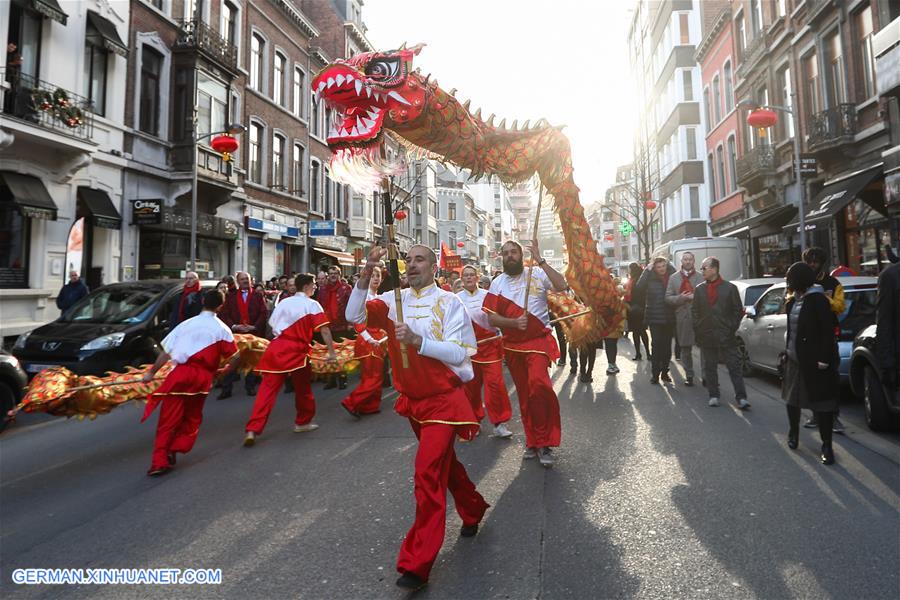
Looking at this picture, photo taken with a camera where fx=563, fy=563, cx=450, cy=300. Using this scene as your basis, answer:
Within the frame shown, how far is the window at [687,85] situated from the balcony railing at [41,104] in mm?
29677

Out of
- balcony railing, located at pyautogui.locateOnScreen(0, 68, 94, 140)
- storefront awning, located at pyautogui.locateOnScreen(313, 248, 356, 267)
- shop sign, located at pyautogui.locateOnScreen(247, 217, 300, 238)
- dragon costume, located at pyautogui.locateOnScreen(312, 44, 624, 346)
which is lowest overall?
dragon costume, located at pyautogui.locateOnScreen(312, 44, 624, 346)

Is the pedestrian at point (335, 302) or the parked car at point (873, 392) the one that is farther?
the pedestrian at point (335, 302)

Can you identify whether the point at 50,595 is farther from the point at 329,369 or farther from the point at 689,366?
the point at 689,366

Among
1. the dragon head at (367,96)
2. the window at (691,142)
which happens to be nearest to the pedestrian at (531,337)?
the dragon head at (367,96)

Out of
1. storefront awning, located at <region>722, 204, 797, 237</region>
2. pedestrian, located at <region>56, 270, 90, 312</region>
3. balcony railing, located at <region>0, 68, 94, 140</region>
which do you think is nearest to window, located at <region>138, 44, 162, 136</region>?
balcony railing, located at <region>0, 68, 94, 140</region>

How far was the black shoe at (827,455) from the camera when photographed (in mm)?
4719

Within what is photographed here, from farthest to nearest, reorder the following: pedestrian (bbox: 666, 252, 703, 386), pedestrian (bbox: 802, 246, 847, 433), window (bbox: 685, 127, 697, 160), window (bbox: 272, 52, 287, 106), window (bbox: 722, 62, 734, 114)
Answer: window (bbox: 685, 127, 697, 160), window (bbox: 722, 62, 734, 114), window (bbox: 272, 52, 287, 106), pedestrian (bbox: 666, 252, 703, 386), pedestrian (bbox: 802, 246, 847, 433)

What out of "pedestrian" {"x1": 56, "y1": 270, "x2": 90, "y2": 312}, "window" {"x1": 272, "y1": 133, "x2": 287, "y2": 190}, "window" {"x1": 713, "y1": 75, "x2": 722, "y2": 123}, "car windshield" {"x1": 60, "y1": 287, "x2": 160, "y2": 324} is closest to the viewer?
"car windshield" {"x1": 60, "y1": 287, "x2": 160, "y2": 324}

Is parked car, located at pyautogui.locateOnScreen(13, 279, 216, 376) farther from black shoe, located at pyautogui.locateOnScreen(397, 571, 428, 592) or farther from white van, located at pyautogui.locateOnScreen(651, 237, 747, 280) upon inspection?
white van, located at pyautogui.locateOnScreen(651, 237, 747, 280)

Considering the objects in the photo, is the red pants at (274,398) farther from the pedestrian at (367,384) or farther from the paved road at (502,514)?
the pedestrian at (367,384)

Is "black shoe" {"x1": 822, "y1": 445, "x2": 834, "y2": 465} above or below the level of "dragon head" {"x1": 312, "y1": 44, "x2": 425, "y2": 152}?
below

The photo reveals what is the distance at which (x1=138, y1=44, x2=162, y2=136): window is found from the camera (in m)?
17.5

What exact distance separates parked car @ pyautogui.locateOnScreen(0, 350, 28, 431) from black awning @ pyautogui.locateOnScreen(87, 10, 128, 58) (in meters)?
12.2

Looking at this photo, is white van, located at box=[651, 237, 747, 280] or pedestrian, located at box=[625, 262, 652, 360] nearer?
pedestrian, located at box=[625, 262, 652, 360]
